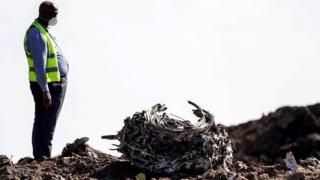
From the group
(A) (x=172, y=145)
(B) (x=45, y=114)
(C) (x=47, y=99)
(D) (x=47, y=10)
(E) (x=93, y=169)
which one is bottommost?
(E) (x=93, y=169)

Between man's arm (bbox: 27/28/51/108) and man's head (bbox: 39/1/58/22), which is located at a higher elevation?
man's head (bbox: 39/1/58/22)

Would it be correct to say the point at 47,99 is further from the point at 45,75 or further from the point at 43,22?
the point at 43,22

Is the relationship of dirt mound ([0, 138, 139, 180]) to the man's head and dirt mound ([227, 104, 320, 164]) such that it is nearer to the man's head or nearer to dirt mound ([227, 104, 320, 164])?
the man's head

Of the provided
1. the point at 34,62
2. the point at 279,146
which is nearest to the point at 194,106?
the point at 34,62

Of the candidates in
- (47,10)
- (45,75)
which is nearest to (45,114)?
(45,75)

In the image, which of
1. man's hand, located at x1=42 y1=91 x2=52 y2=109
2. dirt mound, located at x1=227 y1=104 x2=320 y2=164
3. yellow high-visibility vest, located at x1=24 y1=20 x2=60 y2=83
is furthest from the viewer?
dirt mound, located at x1=227 y1=104 x2=320 y2=164

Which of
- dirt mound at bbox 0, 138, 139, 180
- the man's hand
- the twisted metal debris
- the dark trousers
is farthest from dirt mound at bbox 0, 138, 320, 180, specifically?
the man's hand

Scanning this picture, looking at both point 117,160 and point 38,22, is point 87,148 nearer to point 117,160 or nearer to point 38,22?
point 117,160
